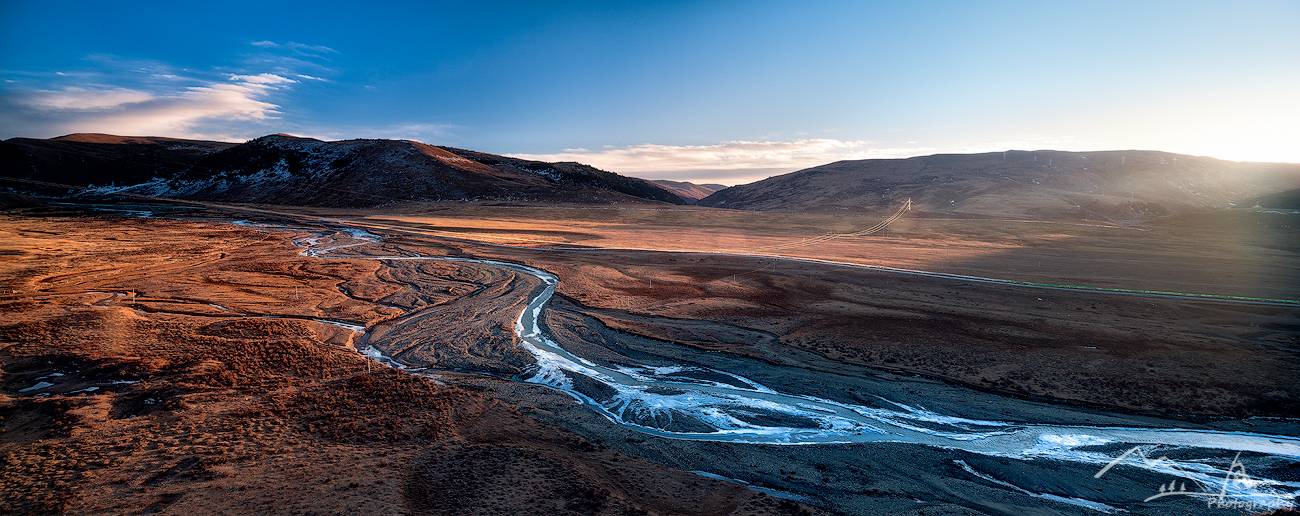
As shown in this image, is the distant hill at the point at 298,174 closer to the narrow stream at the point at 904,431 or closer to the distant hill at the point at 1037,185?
the distant hill at the point at 1037,185

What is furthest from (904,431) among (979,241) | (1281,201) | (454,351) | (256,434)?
(1281,201)

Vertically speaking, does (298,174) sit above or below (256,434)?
above

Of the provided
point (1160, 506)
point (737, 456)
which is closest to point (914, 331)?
point (1160, 506)

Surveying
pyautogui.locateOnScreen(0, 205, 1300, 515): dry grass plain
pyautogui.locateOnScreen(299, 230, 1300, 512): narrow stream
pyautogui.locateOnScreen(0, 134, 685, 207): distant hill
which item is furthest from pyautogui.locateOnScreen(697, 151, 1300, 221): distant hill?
pyautogui.locateOnScreen(299, 230, 1300, 512): narrow stream

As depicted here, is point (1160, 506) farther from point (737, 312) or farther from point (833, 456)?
point (737, 312)

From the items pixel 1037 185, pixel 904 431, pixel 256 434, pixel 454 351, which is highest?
pixel 1037 185

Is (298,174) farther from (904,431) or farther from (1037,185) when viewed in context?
(1037,185)

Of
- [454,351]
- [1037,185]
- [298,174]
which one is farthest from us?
[1037,185]
